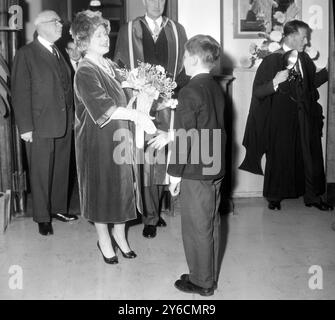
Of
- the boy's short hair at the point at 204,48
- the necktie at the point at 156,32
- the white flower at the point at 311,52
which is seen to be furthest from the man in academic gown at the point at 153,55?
the white flower at the point at 311,52

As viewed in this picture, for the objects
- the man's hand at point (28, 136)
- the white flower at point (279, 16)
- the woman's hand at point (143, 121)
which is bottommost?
the man's hand at point (28, 136)

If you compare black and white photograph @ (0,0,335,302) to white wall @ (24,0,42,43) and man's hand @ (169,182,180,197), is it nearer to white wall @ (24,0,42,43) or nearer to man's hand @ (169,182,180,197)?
man's hand @ (169,182,180,197)

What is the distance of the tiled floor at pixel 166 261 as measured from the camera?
2902 mm

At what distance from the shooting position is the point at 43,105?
385cm

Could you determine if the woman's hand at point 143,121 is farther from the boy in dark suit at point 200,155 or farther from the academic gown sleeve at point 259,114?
the academic gown sleeve at point 259,114

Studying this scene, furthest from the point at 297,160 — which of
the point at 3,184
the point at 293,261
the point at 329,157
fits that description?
the point at 3,184

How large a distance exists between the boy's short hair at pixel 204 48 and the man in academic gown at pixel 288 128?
184 cm

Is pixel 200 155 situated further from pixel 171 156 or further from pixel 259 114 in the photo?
pixel 259 114

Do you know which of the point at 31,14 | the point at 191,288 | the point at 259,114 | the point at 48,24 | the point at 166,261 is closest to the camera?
the point at 191,288

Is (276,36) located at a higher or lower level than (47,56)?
higher

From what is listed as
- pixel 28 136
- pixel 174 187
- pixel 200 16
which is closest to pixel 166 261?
pixel 174 187

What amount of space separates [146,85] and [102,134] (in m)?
0.38

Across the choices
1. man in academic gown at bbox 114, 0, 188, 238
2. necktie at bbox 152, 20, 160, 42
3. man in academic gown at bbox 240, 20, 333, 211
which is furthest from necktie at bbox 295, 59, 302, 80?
necktie at bbox 152, 20, 160, 42

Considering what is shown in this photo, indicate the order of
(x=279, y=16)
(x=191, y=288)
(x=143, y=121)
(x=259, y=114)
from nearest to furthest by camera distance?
(x=191, y=288), (x=143, y=121), (x=259, y=114), (x=279, y=16)
